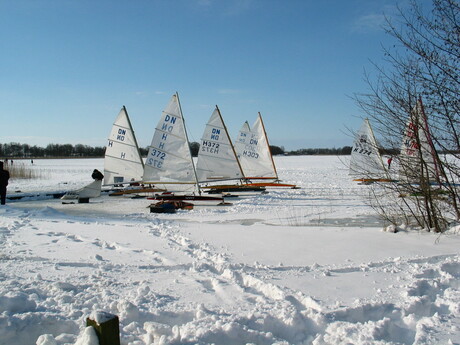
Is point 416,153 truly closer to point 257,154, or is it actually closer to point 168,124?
point 168,124

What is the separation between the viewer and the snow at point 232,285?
3092 millimetres

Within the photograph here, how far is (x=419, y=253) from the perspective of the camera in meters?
5.26

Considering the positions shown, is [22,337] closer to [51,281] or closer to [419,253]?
[51,281]

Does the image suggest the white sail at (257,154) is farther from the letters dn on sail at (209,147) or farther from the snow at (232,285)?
the snow at (232,285)

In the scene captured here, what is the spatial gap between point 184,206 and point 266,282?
27.3 ft

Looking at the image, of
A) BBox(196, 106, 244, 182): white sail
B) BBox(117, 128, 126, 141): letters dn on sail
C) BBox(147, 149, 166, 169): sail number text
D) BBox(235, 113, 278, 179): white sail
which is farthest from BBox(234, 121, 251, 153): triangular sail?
BBox(147, 149, 166, 169): sail number text

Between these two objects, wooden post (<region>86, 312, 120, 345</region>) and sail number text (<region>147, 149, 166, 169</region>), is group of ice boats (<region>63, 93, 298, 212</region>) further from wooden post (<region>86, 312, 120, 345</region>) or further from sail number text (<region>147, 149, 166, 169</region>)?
wooden post (<region>86, 312, 120, 345</region>)

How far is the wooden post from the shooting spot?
268 centimetres

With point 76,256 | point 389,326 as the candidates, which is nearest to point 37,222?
point 76,256

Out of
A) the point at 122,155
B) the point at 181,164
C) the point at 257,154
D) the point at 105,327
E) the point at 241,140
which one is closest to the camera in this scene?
the point at 105,327

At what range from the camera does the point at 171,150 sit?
1481 centimetres

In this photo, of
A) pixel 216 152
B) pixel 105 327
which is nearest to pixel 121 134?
pixel 216 152

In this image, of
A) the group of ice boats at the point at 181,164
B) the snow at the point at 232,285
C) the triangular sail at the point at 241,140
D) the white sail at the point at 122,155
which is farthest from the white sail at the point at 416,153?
the triangular sail at the point at 241,140

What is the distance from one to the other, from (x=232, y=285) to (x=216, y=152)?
12639 mm
